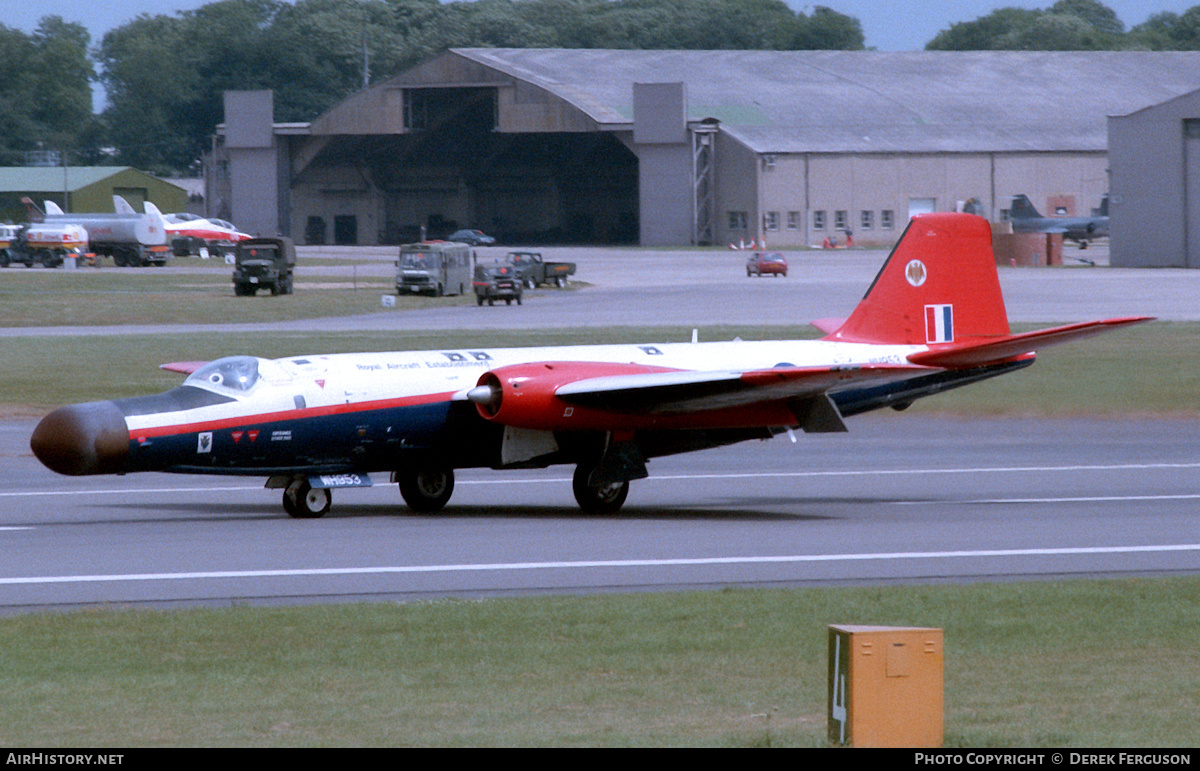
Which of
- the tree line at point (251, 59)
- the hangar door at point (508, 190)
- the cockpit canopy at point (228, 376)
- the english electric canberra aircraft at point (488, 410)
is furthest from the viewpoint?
the tree line at point (251, 59)

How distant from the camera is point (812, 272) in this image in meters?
87.5

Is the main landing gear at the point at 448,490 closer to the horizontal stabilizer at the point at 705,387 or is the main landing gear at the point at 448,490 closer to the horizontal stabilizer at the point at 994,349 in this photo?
the horizontal stabilizer at the point at 705,387

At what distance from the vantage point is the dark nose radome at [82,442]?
18.1 meters

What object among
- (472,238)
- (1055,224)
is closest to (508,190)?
(472,238)

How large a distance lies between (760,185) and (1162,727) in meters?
107

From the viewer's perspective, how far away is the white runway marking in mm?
15688

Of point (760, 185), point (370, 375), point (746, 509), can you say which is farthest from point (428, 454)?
point (760, 185)

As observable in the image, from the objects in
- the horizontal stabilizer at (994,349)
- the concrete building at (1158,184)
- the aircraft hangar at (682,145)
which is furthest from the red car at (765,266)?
the horizontal stabilizer at (994,349)

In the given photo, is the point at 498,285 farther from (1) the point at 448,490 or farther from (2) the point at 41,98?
(2) the point at 41,98

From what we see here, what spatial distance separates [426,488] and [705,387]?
4149 mm

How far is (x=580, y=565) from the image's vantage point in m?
16.5

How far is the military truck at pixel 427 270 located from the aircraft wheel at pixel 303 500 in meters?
51.6
